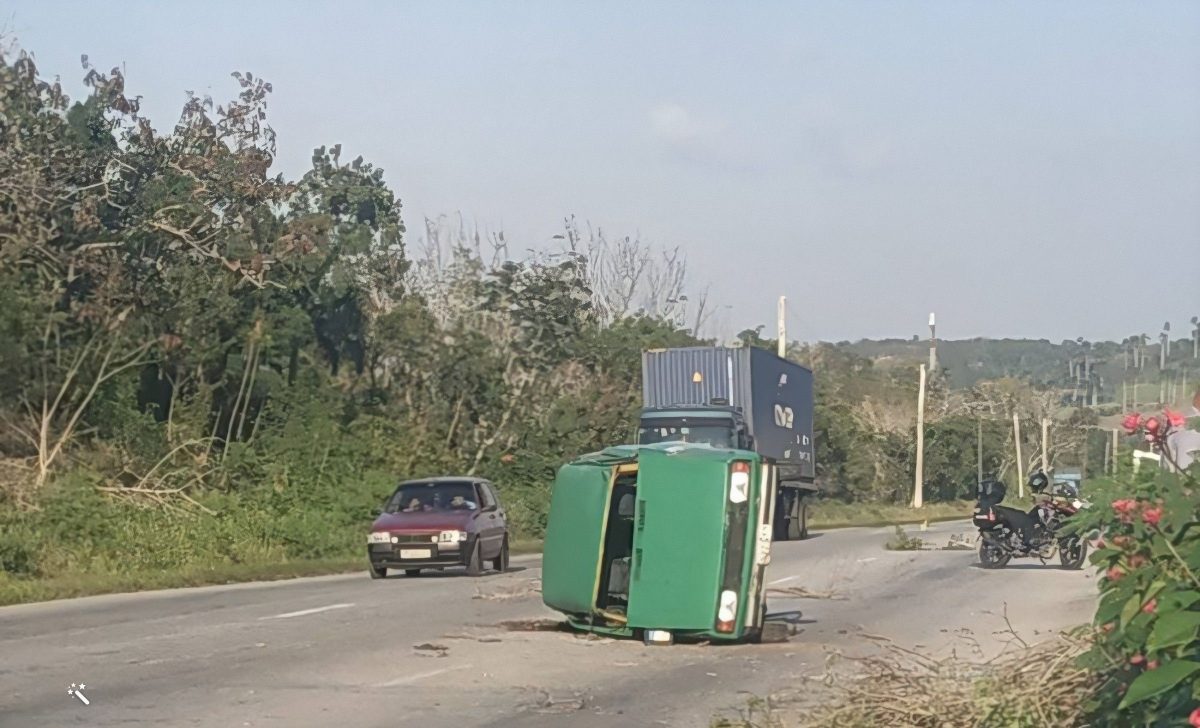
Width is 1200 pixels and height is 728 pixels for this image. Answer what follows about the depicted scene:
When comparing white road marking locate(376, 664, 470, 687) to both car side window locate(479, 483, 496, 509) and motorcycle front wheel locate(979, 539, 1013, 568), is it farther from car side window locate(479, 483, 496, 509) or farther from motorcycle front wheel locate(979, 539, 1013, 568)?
motorcycle front wheel locate(979, 539, 1013, 568)

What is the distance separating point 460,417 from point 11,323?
15454 mm

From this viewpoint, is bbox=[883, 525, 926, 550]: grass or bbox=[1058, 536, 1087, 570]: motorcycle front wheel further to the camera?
bbox=[883, 525, 926, 550]: grass

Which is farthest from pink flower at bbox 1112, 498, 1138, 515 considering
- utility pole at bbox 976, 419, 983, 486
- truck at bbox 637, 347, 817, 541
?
utility pole at bbox 976, 419, 983, 486

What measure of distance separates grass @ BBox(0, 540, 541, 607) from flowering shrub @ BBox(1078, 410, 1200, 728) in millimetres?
16218

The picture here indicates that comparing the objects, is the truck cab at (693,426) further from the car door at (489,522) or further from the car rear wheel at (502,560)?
the car door at (489,522)

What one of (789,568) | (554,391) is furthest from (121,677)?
(554,391)

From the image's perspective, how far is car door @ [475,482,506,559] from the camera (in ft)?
85.0

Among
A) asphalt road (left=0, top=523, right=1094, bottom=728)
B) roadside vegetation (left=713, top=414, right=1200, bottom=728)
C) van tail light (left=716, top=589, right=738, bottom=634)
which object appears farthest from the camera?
van tail light (left=716, top=589, right=738, bottom=634)

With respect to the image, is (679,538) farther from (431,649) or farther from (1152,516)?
(1152,516)

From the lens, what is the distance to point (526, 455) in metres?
46.1

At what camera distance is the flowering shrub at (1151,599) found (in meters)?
5.99

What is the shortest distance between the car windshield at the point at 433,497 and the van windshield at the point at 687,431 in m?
8.36

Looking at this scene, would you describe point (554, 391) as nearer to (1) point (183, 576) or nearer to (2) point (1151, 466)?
(1) point (183, 576)

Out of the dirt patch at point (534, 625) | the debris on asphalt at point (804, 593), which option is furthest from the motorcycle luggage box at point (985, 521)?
the dirt patch at point (534, 625)
